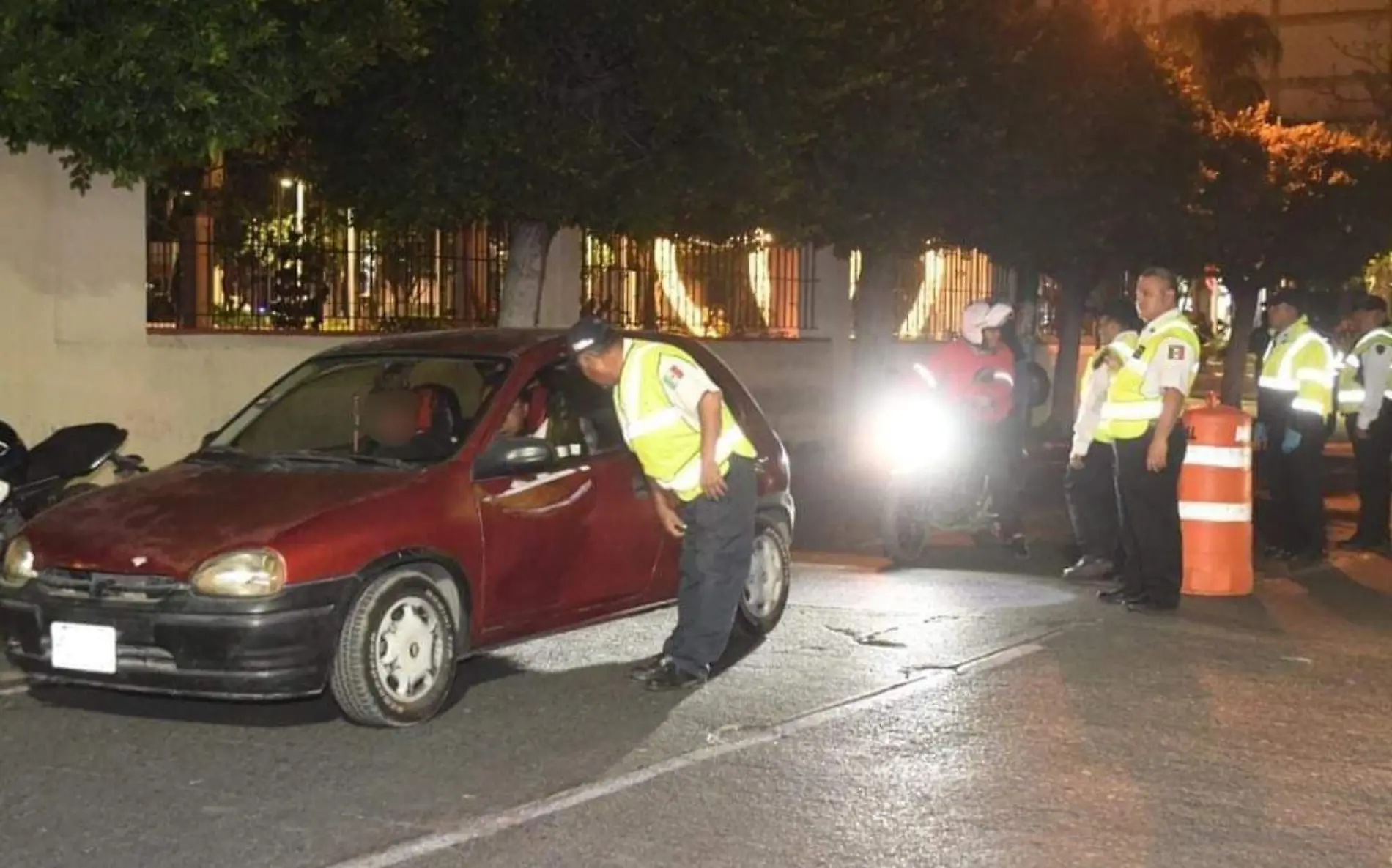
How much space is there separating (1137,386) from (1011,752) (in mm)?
3575

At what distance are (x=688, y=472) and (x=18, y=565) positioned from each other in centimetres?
267

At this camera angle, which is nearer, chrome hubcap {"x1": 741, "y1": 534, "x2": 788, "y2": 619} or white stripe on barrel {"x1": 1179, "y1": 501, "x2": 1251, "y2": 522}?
chrome hubcap {"x1": 741, "y1": 534, "x2": 788, "y2": 619}

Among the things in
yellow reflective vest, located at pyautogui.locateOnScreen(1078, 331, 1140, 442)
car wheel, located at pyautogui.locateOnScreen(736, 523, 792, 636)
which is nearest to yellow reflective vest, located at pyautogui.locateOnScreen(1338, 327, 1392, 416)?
yellow reflective vest, located at pyautogui.locateOnScreen(1078, 331, 1140, 442)

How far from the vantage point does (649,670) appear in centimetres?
755

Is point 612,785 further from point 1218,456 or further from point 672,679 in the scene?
point 1218,456

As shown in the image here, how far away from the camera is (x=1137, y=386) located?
31.3 feet

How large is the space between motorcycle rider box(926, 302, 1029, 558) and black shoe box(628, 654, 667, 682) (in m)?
4.25

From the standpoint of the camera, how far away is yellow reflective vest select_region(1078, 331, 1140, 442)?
966cm

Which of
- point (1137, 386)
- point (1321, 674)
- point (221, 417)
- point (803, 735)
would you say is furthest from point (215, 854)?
point (221, 417)

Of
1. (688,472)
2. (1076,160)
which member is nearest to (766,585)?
(688,472)

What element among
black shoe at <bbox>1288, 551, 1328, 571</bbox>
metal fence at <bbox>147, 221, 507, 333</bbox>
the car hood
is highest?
metal fence at <bbox>147, 221, 507, 333</bbox>

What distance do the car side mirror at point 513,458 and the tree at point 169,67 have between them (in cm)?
283

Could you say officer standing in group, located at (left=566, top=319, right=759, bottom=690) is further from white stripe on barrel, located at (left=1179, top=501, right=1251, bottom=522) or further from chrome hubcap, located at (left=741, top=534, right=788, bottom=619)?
white stripe on barrel, located at (left=1179, top=501, right=1251, bottom=522)

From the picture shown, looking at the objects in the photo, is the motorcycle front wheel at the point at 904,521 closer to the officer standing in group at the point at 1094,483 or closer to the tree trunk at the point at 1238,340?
the officer standing in group at the point at 1094,483
